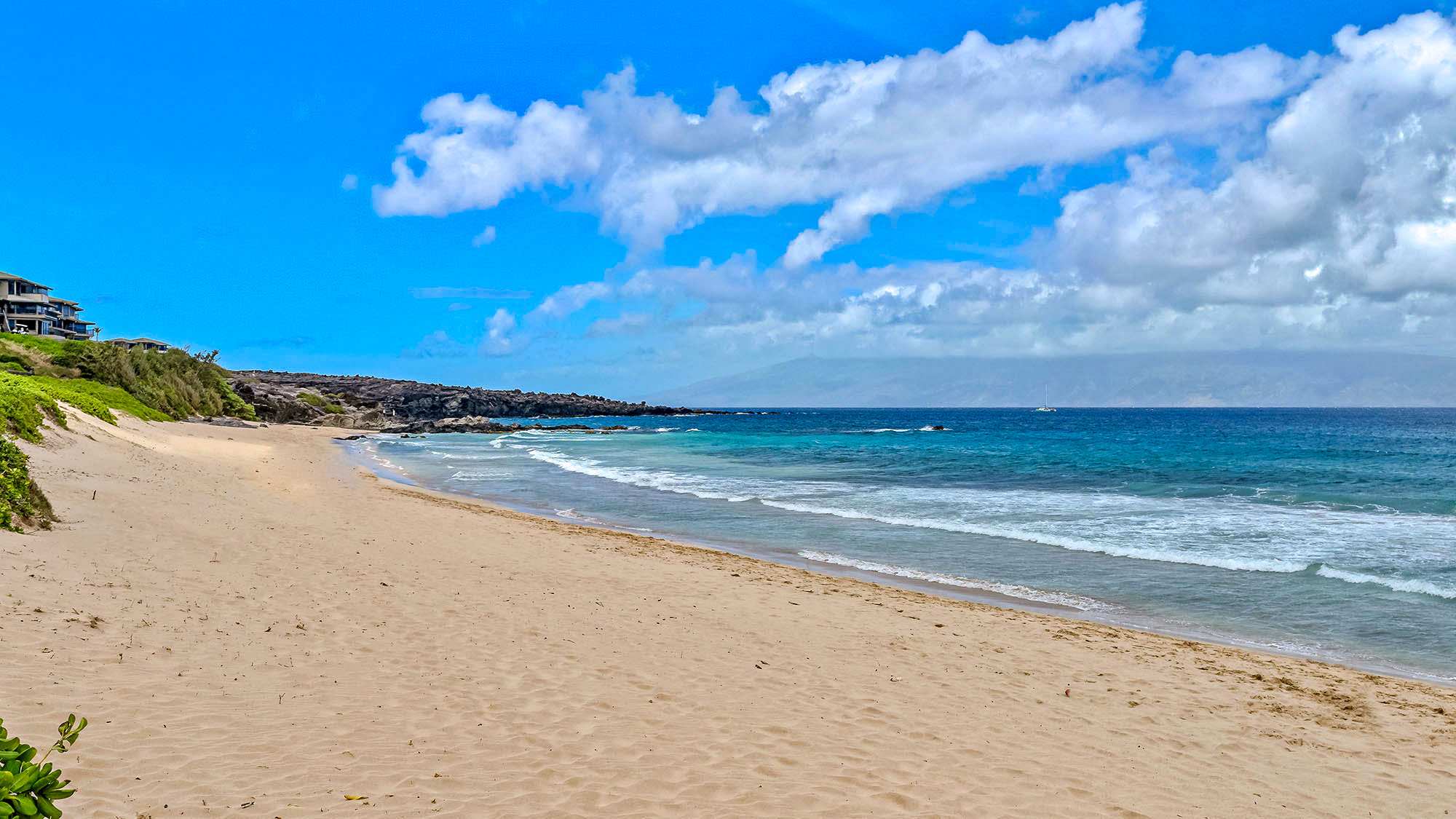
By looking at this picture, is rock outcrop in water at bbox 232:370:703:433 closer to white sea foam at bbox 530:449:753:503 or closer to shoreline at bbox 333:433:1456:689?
white sea foam at bbox 530:449:753:503

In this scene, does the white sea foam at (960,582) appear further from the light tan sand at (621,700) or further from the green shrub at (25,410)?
the green shrub at (25,410)

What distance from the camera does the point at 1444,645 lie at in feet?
35.4

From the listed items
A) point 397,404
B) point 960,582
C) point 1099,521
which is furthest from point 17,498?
point 397,404

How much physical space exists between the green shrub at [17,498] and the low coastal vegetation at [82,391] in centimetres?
1

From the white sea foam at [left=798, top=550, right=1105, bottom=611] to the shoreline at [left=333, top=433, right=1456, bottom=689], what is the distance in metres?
0.05

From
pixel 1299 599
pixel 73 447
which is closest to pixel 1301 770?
pixel 1299 599

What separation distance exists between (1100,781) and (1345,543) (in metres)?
15.7

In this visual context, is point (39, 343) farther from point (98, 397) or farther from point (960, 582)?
point (960, 582)

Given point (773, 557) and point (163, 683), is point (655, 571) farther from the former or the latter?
point (163, 683)

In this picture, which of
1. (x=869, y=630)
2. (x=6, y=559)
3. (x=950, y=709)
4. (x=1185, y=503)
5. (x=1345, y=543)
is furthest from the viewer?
(x=1185, y=503)

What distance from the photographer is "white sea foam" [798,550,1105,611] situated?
514 inches

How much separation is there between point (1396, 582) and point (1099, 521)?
24.0 ft

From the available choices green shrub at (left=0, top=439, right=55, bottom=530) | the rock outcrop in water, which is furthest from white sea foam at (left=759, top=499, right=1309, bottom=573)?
the rock outcrop in water

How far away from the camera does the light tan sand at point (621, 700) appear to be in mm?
5355
